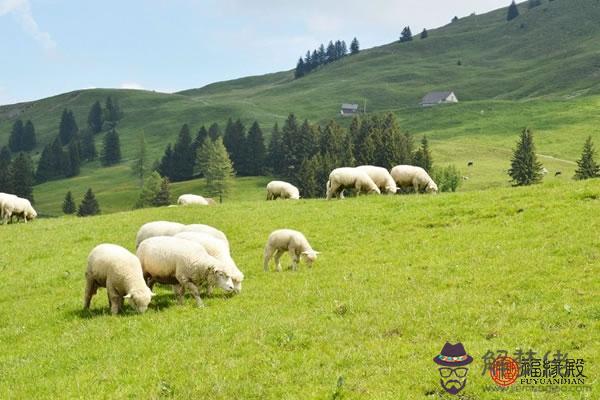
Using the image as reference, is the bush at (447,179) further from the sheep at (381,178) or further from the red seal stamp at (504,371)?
the red seal stamp at (504,371)

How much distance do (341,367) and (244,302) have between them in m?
6.08

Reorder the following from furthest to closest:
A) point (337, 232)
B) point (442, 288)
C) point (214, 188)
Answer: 1. point (214, 188)
2. point (337, 232)
3. point (442, 288)

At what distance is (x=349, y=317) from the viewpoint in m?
13.9

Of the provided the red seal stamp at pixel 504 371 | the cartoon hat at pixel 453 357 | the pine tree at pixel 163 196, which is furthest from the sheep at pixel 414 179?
the pine tree at pixel 163 196

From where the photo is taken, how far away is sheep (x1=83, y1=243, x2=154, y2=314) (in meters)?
15.8

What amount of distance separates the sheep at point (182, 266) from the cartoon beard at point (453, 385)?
9135 millimetres

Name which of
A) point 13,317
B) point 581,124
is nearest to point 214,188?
point 581,124

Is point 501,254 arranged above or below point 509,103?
below

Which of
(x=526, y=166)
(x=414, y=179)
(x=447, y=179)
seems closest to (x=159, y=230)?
(x=414, y=179)

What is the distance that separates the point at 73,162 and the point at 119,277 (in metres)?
192

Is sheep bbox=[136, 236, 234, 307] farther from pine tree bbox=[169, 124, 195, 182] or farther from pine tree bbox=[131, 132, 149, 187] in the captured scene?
pine tree bbox=[131, 132, 149, 187]

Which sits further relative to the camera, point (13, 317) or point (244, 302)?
point (13, 317)

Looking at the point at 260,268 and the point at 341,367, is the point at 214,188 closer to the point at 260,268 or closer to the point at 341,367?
the point at 260,268

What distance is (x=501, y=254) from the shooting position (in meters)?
18.8
